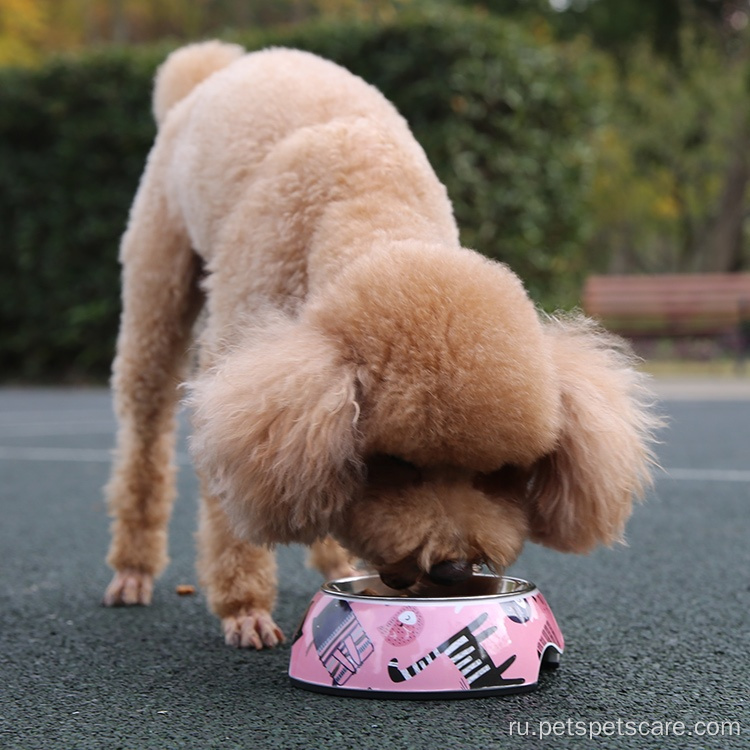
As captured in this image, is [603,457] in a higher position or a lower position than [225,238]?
lower

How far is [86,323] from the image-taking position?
40.1 ft

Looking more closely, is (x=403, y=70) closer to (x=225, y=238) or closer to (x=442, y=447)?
(x=225, y=238)

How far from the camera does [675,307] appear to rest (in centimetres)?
1366

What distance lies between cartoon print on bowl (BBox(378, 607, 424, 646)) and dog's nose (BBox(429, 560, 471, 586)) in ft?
0.32

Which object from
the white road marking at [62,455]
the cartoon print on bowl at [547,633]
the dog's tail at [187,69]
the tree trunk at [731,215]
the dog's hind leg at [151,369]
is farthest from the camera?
the tree trunk at [731,215]

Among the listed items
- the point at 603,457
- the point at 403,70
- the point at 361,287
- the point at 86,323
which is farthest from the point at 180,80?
the point at 86,323

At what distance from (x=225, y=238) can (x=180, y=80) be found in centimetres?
146

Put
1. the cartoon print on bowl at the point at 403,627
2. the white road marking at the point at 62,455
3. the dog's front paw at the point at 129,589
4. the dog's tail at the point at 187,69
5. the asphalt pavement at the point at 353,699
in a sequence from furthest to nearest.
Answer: the white road marking at the point at 62,455
the dog's tail at the point at 187,69
the dog's front paw at the point at 129,589
the cartoon print on bowl at the point at 403,627
the asphalt pavement at the point at 353,699

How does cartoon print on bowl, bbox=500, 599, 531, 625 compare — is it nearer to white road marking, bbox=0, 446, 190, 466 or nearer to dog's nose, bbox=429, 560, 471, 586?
dog's nose, bbox=429, 560, 471, 586

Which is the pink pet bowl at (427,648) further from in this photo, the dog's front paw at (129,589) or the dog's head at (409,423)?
the dog's front paw at (129,589)

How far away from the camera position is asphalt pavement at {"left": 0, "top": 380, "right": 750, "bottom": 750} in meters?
2.01

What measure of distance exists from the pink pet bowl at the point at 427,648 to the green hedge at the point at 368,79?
822cm

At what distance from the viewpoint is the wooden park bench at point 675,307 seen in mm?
13172

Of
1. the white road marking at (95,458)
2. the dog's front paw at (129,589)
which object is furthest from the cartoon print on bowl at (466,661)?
the white road marking at (95,458)
